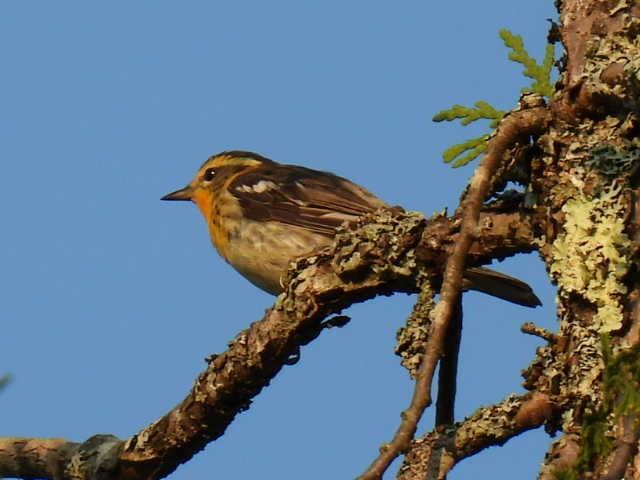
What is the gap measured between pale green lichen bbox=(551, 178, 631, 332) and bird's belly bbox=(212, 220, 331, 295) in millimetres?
4406

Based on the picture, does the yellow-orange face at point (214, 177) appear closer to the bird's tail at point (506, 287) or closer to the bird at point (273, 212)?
the bird at point (273, 212)

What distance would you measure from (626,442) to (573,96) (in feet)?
5.48

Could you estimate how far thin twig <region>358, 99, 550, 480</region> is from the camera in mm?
2955

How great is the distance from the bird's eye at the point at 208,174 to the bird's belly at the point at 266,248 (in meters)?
1.45

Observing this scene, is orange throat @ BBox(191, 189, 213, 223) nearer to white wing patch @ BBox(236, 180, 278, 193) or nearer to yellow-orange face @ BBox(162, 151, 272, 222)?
yellow-orange face @ BBox(162, 151, 272, 222)

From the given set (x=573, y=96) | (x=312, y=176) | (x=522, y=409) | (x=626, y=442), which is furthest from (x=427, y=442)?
(x=312, y=176)

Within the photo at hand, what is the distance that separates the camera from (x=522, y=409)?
395 centimetres

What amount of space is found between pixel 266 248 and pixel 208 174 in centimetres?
198

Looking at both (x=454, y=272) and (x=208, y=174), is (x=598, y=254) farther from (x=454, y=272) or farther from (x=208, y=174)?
(x=208, y=174)

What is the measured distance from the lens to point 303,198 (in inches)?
353

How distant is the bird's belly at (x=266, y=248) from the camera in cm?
828

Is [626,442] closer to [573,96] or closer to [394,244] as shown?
[573,96]

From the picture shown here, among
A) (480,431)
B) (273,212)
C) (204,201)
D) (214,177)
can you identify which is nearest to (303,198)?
(273,212)

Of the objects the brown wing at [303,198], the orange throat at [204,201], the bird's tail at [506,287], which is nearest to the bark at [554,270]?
the bird's tail at [506,287]
